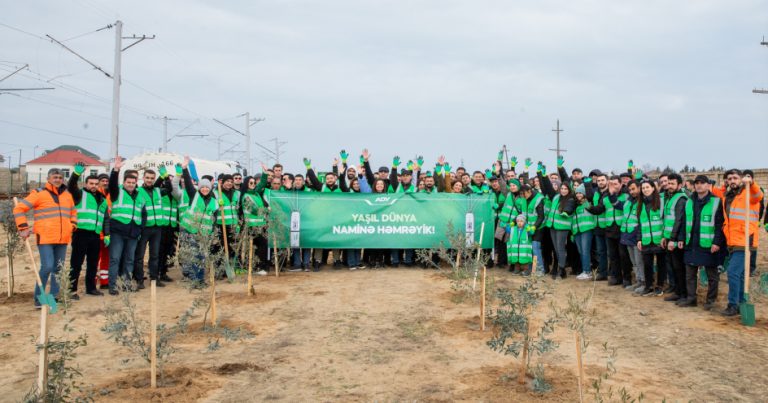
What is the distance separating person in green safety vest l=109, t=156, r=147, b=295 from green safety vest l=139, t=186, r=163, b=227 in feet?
0.46

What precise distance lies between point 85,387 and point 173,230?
5.86m

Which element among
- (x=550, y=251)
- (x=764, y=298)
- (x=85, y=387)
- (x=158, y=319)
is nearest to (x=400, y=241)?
(x=550, y=251)

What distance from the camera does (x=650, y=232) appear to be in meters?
8.31

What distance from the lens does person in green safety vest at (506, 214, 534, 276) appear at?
35.1 feet

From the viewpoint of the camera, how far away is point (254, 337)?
6375mm

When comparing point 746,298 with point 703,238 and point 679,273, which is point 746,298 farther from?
point 679,273

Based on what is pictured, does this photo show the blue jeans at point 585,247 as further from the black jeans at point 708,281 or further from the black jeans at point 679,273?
the black jeans at point 708,281

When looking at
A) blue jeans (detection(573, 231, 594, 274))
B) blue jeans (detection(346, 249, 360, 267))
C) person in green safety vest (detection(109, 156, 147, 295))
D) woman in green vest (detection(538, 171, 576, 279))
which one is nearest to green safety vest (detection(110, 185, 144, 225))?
person in green safety vest (detection(109, 156, 147, 295))

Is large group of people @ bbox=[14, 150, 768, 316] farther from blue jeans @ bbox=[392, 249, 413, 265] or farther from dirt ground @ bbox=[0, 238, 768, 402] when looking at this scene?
dirt ground @ bbox=[0, 238, 768, 402]

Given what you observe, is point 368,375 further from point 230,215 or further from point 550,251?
point 550,251

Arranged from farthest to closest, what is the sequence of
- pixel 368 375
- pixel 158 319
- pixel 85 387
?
pixel 158 319 → pixel 368 375 → pixel 85 387

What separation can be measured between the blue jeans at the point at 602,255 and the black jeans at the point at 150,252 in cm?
807

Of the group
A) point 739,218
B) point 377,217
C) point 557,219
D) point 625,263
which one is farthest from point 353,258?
point 739,218

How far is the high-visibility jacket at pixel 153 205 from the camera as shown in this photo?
30.2 feet
